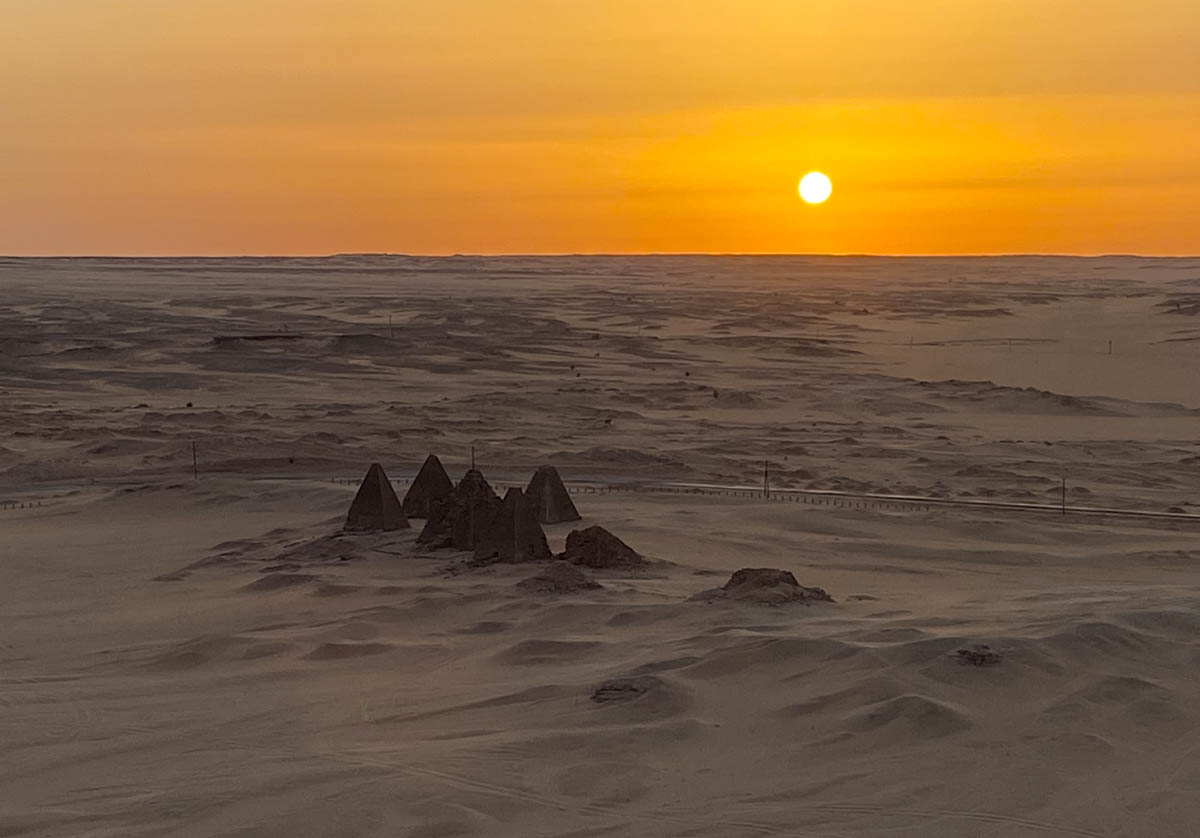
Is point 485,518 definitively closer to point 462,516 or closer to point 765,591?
point 462,516

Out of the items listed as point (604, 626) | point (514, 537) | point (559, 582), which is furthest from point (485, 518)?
point (604, 626)

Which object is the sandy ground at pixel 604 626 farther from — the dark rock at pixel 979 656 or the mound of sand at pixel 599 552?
the mound of sand at pixel 599 552

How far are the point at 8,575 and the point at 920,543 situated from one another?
17.8 metres

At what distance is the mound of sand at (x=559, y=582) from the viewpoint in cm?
2323

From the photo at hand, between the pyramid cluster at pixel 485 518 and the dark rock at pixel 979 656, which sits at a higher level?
the pyramid cluster at pixel 485 518

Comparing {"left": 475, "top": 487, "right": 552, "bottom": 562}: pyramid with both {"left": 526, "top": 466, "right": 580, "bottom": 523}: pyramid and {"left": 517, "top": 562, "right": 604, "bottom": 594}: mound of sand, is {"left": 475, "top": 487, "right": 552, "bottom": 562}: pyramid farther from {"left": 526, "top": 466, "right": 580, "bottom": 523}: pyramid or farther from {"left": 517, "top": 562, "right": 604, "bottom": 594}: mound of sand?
{"left": 526, "top": 466, "right": 580, "bottom": 523}: pyramid

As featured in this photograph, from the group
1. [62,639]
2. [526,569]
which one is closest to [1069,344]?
[526,569]

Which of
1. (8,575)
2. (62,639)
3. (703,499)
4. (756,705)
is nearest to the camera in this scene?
(756,705)

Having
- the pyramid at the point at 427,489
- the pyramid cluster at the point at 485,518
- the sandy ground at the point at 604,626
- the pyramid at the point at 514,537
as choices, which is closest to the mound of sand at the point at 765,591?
the sandy ground at the point at 604,626

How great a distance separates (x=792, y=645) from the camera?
1800cm

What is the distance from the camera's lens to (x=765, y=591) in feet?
71.3

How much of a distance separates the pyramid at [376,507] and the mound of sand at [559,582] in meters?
6.56

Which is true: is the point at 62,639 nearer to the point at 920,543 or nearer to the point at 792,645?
the point at 792,645

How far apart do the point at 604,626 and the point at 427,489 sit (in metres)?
11.2
